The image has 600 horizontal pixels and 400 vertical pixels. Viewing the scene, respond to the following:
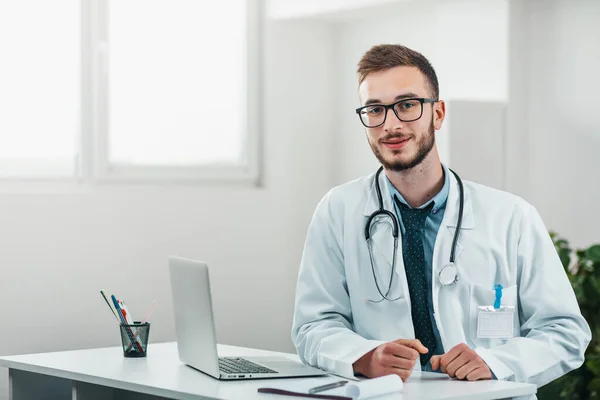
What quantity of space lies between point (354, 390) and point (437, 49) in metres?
2.61

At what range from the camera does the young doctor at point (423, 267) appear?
7.95ft

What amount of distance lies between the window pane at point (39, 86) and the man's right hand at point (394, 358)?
86.5 inches

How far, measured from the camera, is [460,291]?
2482mm

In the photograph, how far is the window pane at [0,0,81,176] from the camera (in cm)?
394

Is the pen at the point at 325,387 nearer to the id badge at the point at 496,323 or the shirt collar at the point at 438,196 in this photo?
the id badge at the point at 496,323

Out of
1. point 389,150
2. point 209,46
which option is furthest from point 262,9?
point 389,150

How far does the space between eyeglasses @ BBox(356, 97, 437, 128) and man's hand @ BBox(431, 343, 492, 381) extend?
2.01 ft

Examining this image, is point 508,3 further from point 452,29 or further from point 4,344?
point 4,344

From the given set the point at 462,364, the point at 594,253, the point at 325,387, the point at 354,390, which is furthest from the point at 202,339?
the point at 594,253

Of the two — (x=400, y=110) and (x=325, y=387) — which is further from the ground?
(x=400, y=110)

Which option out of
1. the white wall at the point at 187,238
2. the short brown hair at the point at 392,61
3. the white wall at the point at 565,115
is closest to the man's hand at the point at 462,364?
the short brown hair at the point at 392,61

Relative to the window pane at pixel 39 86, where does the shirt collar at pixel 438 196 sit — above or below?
below

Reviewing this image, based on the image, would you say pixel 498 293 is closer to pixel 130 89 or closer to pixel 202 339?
pixel 202 339

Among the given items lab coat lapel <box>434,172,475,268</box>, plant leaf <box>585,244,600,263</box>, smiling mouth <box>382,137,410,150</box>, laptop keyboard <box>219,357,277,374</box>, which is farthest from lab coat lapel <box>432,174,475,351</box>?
plant leaf <box>585,244,600,263</box>
